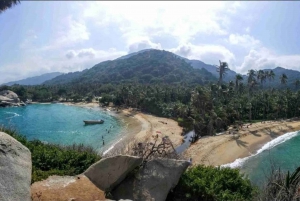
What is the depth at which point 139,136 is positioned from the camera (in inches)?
2186

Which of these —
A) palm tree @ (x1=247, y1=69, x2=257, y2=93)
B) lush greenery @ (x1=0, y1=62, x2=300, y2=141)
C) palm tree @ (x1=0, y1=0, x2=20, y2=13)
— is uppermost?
palm tree @ (x1=0, y1=0, x2=20, y2=13)

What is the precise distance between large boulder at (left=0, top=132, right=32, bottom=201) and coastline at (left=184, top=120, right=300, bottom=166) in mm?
26544

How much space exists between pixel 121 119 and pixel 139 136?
27.6 metres

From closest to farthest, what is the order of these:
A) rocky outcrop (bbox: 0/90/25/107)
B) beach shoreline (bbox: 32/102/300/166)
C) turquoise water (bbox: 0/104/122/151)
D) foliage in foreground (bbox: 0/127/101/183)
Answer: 1. foliage in foreground (bbox: 0/127/101/183)
2. beach shoreline (bbox: 32/102/300/166)
3. turquoise water (bbox: 0/104/122/151)
4. rocky outcrop (bbox: 0/90/25/107)

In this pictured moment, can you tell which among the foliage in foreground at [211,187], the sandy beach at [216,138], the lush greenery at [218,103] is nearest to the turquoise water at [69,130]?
the sandy beach at [216,138]

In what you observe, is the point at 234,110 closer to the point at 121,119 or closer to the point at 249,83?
the point at 249,83

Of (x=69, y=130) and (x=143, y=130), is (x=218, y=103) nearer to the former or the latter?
(x=143, y=130)

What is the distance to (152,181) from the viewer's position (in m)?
11.7

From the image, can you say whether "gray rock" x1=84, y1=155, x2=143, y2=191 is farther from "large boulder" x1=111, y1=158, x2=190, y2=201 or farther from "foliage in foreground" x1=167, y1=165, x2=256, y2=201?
"foliage in foreground" x1=167, y1=165, x2=256, y2=201

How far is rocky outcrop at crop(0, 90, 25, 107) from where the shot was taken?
125250mm

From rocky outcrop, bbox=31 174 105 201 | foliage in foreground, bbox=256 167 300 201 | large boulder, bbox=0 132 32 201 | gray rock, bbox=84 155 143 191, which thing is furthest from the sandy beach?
Answer: foliage in foreground, bbox=256 167 300 201

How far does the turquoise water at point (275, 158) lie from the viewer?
31.6m

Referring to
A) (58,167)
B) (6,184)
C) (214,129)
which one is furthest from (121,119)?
(6,184)

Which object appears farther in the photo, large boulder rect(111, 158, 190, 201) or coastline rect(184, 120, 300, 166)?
coastline rect(184, 120, 300, 166)
